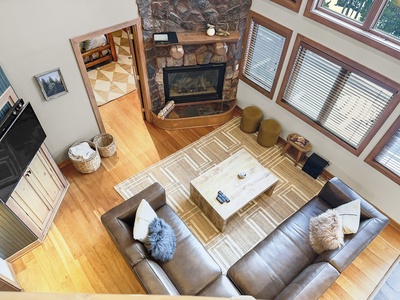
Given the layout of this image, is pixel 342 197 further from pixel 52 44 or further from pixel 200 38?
pixel 52 44

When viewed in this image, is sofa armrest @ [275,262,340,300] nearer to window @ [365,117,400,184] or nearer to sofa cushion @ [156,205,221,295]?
sofa cushion @ [156,205,221,295]

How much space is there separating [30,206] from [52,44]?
1886 mm

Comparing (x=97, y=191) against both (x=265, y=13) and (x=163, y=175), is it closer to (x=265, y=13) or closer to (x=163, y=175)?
(x=163, y=175)

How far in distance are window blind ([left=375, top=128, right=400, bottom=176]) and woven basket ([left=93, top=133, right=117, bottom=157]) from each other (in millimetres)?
3746

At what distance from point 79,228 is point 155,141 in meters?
1.79

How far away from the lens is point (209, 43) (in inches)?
163

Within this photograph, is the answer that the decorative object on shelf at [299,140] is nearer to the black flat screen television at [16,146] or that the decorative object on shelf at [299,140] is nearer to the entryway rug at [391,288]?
the entryway rug at [391,288]

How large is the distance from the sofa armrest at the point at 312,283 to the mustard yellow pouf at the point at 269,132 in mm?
2274

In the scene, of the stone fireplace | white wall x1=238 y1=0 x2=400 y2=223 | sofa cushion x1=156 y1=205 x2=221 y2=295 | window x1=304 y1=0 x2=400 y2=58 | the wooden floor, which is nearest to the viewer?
sofa cushion x1=156 y1=205 x2=221 y2=295

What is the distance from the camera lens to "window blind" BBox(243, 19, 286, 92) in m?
4.02

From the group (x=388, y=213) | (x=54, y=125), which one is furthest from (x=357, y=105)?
(x=54, y=125)

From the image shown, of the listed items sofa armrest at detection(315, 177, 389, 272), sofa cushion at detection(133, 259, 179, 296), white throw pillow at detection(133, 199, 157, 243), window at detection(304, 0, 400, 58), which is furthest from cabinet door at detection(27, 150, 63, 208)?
window at detection(304, 0, 400, 58)

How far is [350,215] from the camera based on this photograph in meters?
2.95

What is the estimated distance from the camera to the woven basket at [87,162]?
3924 millimetres
